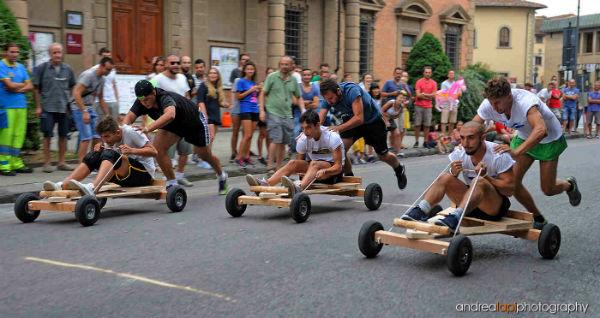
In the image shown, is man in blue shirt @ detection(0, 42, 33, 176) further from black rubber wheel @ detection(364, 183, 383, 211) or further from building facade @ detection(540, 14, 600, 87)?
building facade @ detection(540, 14, 600, 87)

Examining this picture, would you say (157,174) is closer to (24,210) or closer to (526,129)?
(24,210)

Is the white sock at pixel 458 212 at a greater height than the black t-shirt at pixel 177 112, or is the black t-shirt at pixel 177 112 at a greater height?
the black t-shirt at pixel 177 112

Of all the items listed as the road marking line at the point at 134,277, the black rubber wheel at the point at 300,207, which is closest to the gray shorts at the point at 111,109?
the black rubber wheel at the point at 300,207

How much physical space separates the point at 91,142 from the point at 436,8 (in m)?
21.7

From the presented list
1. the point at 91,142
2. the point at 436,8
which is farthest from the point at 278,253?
the point at 436,8

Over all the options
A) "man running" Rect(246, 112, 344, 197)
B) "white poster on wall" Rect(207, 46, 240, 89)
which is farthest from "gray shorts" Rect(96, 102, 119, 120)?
"white poster on wall" Rect(207, 46, 240, 89)

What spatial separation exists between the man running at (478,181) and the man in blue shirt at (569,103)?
18331 millimetres

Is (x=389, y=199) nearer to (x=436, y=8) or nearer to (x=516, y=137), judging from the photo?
(x=516, y=137)

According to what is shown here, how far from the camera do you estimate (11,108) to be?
10539 millimetres

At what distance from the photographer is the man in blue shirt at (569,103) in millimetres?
22781

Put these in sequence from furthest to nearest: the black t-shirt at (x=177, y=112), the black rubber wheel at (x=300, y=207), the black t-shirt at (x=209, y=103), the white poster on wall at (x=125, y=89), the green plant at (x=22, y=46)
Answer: the white poster on wall at (x=125, y=89)
the black t-shirt at (x=209, y=103)
the green plant at (x=22, y=46)
the black t-shirt at (x=177, y=112)
the black rubber wheel at (x=300, y=207)

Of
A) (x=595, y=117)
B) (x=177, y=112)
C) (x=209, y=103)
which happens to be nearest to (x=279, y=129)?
(x=209, y=103)

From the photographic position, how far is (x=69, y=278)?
16.4ft

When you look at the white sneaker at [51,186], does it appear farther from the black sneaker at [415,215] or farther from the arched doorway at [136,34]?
the arched doorway at [136,34]
